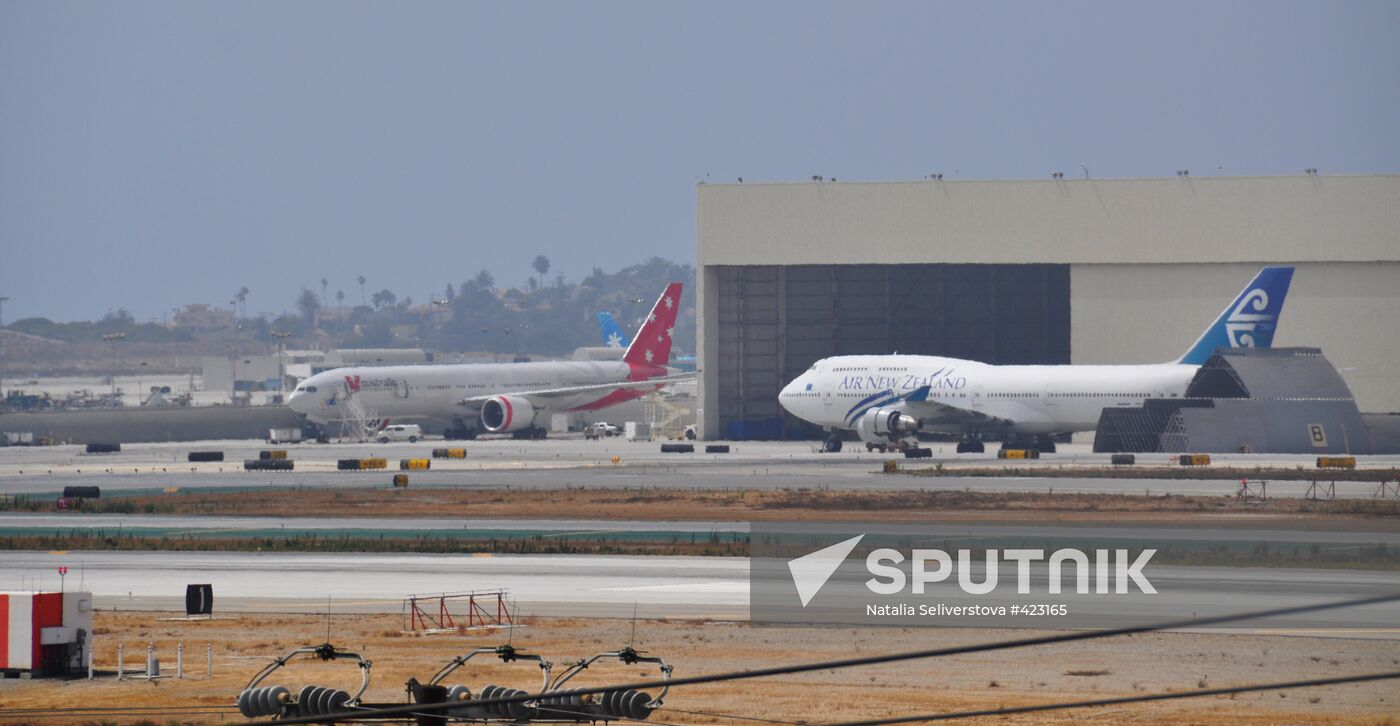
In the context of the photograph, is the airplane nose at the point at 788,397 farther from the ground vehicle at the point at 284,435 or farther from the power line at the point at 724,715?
the power line at the point at 724,715

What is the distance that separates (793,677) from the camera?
23703 mm

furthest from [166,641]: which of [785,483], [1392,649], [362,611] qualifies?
[785,483]

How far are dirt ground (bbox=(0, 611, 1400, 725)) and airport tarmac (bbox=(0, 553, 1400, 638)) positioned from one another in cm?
171

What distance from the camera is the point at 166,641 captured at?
27250 millimetres

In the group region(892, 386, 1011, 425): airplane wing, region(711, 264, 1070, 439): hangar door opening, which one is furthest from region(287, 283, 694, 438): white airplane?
region(892, 386, 1011, 425): airplane wing

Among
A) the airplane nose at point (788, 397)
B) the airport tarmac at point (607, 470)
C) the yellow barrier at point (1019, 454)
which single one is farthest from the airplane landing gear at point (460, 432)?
the yellow barrier at point (1019, 454)

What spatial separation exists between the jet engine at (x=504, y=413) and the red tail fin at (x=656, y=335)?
9.92m

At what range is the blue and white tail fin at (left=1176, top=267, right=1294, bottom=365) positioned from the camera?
79.6 m

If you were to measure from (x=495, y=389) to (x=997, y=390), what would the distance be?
34.3 meters

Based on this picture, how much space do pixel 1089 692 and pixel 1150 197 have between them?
74842 mm

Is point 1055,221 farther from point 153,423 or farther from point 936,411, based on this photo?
point 153,423

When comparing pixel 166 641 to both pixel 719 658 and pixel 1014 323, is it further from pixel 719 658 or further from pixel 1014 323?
pixel 1014 323

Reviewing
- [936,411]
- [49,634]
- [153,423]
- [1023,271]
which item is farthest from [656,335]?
[49,634]

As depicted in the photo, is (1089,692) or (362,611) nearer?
(1089,692)
